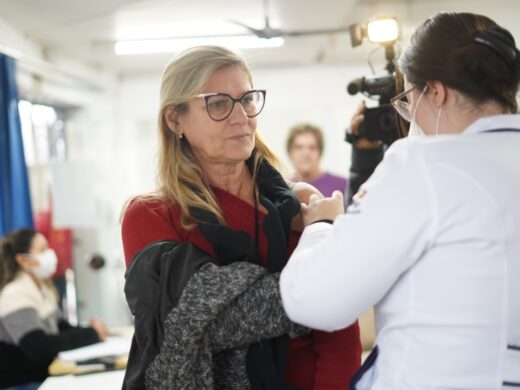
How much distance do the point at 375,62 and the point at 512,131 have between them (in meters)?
5.65

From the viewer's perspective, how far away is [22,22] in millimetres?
4336

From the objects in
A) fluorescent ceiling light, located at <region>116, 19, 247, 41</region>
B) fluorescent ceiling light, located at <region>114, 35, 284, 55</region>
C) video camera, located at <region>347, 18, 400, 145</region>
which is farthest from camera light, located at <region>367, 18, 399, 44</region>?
fluorescent ceiling light, located at <region>114, 35, 284, 55</region>

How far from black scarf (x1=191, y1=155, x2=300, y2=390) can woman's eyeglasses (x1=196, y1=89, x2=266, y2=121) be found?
0.72ft

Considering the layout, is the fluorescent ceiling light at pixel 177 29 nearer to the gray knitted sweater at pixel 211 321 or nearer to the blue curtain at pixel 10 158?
the blue curtain at pixel 10 158

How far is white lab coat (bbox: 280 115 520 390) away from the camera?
92cm

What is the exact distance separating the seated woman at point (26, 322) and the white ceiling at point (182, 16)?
1509mm

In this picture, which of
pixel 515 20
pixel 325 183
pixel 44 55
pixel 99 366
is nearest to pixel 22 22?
pixel 44 55

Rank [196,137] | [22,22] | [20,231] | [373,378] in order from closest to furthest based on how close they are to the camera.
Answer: [373,378] → [196,137] → [20,231] → [22,22]

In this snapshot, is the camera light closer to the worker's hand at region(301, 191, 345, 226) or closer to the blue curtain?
the worker's hand at region(301, 191, 345, 226)

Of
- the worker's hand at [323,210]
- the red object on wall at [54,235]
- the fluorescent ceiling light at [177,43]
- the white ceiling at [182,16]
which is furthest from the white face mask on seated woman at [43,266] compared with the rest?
the worker's hand at [323,210]

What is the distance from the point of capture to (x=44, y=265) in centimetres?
383

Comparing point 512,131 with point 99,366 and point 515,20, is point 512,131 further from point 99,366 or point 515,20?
point 515,20

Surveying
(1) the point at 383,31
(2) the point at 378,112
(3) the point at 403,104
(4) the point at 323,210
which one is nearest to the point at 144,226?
(4) the point at 323,210

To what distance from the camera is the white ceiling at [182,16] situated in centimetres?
417
